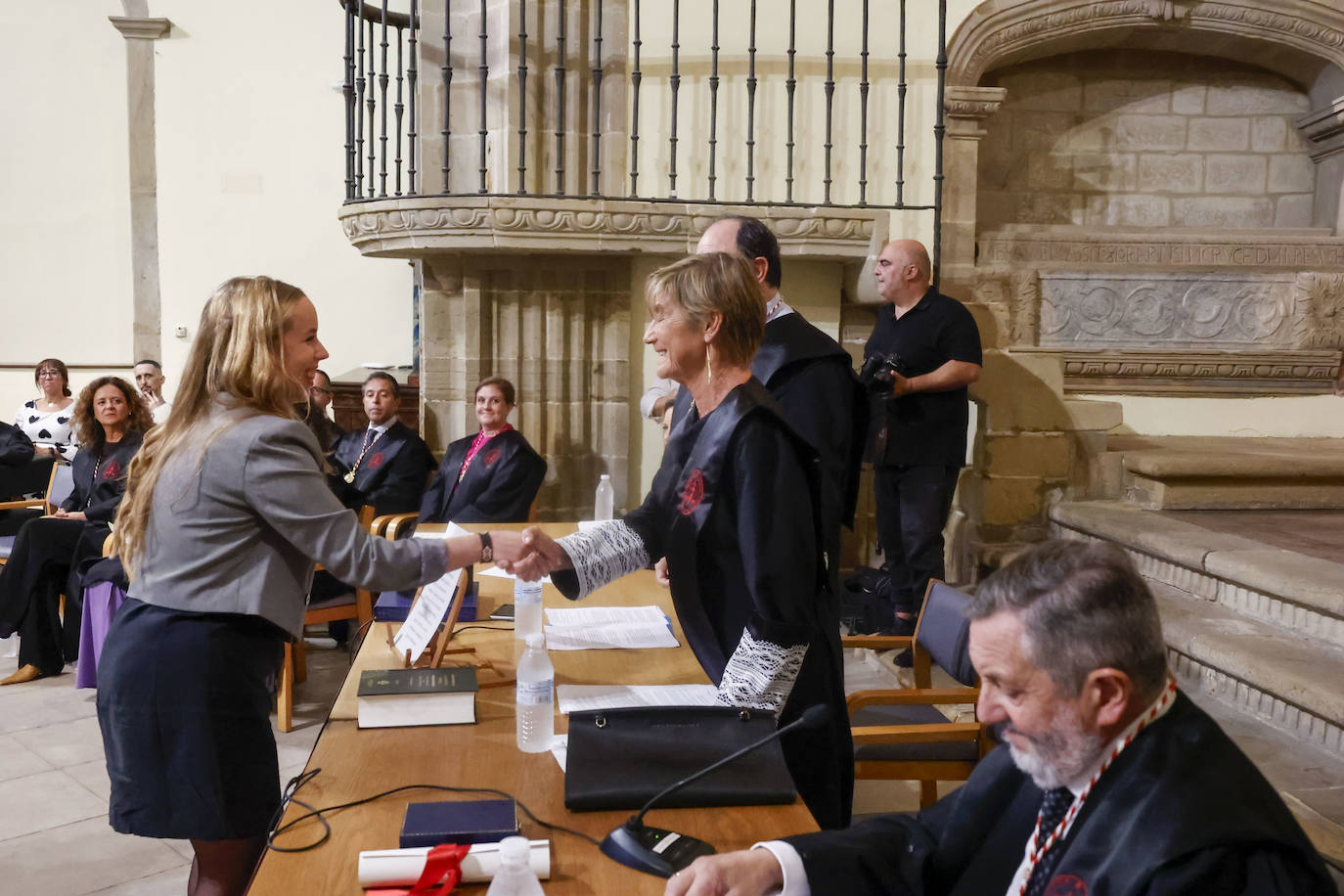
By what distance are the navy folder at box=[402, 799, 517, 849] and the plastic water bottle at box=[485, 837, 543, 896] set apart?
14cm

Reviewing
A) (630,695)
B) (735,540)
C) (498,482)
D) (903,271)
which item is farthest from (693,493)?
(498,482)

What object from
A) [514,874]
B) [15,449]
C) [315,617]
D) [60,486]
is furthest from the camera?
[15,449]

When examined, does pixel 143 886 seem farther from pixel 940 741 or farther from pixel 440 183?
pixel 440 183

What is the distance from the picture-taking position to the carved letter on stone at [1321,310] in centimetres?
612

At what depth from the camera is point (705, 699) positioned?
1970mm

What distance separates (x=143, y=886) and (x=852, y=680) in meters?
2.50

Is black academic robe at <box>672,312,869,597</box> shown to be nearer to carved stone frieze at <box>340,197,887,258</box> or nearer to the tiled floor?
the tiled floor

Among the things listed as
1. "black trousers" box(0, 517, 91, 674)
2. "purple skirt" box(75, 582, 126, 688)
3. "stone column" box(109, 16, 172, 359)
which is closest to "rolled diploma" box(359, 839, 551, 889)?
"purple skirt" box(75, 582, 126, 688)

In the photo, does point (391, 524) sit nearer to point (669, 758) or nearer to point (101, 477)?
point (101, 477)

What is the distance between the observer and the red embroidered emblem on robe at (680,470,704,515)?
189cm

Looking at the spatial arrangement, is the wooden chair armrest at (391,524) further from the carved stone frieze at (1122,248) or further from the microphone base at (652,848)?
the carved stone frieze at (1122,248)

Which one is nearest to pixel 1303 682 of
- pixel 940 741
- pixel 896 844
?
pixel 940 741

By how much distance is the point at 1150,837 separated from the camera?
112 centimetres

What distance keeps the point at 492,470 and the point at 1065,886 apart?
3.84 m
